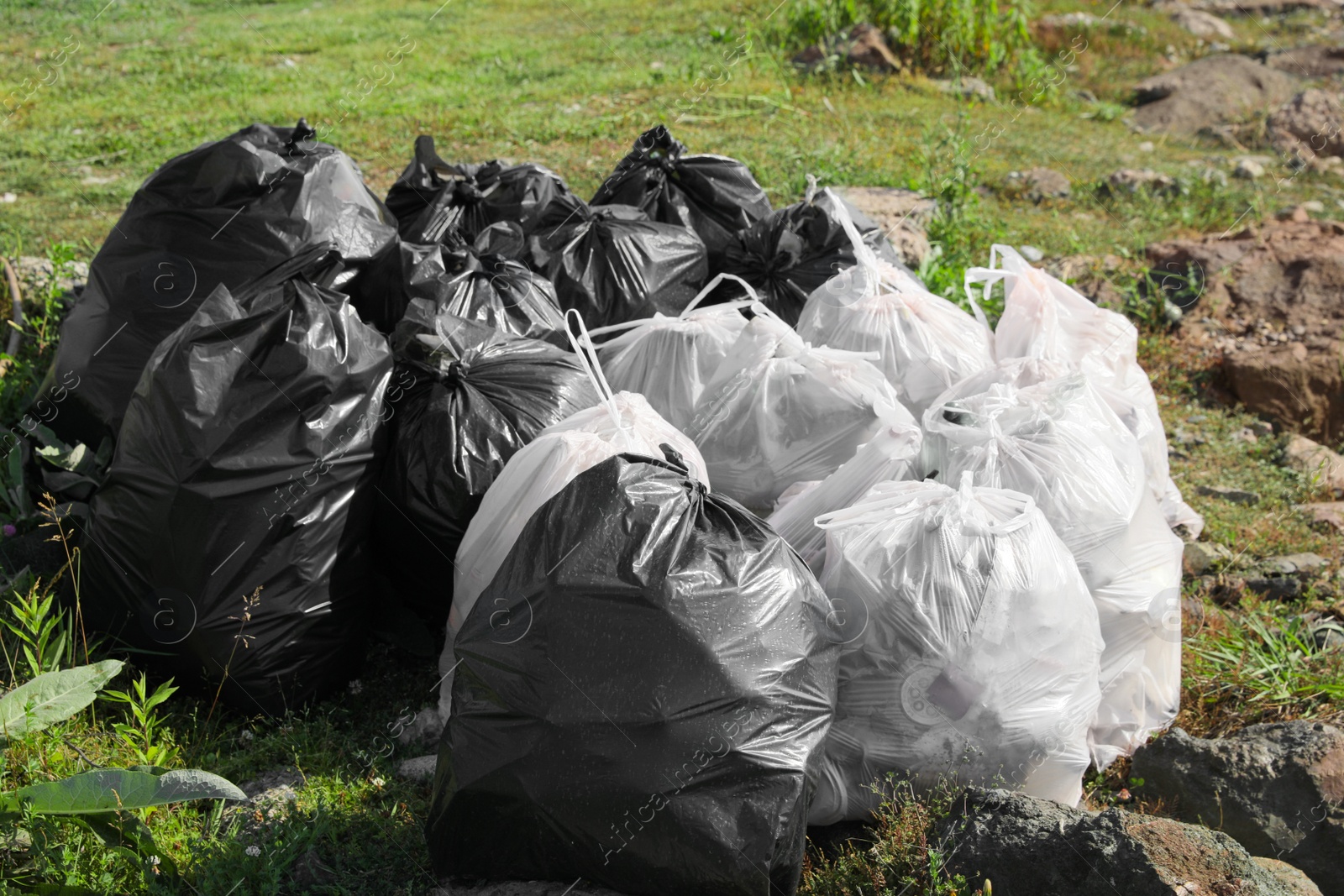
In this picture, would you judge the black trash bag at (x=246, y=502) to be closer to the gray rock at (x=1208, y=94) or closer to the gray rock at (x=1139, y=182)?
the gray rock at (x=1139, y=182)

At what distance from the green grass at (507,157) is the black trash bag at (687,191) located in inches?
33.2

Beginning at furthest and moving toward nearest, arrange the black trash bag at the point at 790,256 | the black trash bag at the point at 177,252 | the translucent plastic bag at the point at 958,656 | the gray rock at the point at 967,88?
the gray rock at the point at 967,88, the black trash bag at the point at 790,256, the black trash bag at the point at 177,252, the translucent plastic bag at the point at 958,656

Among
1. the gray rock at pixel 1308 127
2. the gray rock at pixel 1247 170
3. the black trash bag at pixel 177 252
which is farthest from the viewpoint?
the gray rock at pixel 1308 127

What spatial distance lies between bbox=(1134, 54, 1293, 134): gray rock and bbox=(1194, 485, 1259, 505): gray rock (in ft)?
16.8

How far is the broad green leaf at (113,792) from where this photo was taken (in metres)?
1.80

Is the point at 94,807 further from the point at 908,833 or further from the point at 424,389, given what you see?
the point at 908,833

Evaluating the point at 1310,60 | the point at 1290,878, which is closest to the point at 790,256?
the point at 1290,878

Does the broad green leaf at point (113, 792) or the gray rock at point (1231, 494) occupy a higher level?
the broad green leaf at point (113, 792)

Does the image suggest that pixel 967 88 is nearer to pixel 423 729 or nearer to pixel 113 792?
pixel 423 729

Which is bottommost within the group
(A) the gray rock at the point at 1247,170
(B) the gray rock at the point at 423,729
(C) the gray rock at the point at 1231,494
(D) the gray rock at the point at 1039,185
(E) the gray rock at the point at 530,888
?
(C) the gray rock at the point at 1231,494

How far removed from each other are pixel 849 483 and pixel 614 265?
122 centimetres

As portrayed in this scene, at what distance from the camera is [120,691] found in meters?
2.29

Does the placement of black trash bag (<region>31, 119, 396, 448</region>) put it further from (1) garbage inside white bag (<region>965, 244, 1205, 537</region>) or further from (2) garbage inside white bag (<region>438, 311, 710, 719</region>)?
(1) garbage inside white bag (<region>965, 244, 1205, 537</region>)

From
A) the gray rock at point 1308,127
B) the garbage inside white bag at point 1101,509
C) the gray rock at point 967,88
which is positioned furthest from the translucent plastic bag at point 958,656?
the gray rock at point 1308,127
